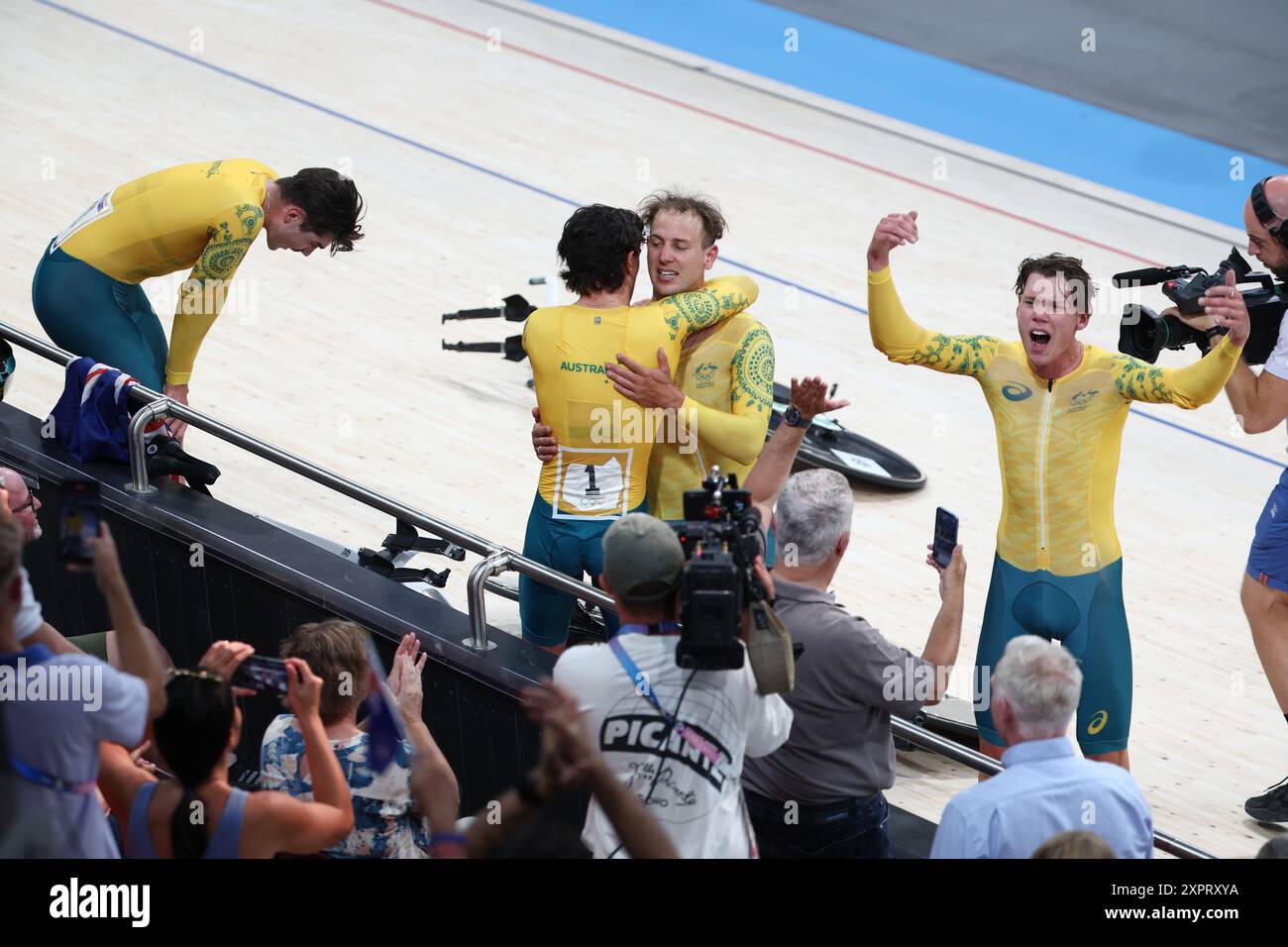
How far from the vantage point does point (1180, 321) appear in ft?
14.7

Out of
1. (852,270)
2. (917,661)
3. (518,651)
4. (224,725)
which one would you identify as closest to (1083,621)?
(917,661)

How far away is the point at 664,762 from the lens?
2895 mm

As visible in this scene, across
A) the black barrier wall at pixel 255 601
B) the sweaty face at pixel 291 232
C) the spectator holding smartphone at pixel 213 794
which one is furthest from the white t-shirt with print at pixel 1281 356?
the spectator holding smartphone at pixel 213 794

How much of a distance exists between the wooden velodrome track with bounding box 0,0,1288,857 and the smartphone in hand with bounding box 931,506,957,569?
63.3 inches

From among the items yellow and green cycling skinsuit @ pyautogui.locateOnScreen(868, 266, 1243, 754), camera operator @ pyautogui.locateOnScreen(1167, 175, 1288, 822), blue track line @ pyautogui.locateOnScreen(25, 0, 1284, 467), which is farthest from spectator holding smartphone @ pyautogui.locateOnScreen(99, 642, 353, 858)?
blue track line @ pyautogui.locateOnScreen(25, 0, 1284, 467)

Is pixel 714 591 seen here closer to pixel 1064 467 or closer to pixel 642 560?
pixel 642 560

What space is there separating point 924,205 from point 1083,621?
6.79 meters

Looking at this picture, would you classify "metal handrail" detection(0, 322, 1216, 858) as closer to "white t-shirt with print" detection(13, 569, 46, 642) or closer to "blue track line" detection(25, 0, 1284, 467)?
"white t-shirt with print" detection(13, 569, 46, 642)

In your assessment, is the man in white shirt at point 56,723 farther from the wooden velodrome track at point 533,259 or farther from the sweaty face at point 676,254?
the wooden velodrome track at point 533,259

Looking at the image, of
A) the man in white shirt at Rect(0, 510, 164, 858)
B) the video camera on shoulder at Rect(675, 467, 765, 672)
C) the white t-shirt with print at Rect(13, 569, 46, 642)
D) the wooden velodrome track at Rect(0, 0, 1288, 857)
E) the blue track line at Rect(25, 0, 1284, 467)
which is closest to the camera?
the man in white shirt at Rect(0, 510, 164, 858)

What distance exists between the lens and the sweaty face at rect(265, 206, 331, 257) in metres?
4.85

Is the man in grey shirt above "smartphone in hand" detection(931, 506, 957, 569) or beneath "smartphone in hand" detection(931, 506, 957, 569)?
beneath

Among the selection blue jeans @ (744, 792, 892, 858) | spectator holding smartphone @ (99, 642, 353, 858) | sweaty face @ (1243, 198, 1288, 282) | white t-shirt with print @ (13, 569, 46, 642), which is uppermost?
sweaty face @ (1243, 198, 1288, 282)

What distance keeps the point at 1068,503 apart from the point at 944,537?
2.49ft
